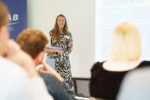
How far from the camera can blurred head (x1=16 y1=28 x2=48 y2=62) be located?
151 cm

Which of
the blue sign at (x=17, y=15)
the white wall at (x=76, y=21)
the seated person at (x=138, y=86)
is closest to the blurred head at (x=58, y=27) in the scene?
the white wall at (x=76, y=21)

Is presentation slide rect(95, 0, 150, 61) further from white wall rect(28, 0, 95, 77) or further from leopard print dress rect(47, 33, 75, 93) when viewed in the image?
leopard print dress rect(47, 33, 75, 93)

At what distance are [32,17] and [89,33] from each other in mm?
1242

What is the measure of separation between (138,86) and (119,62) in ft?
0.66

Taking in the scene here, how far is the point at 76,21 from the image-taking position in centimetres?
550

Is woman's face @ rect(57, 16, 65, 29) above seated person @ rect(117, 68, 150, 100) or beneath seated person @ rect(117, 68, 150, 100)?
above

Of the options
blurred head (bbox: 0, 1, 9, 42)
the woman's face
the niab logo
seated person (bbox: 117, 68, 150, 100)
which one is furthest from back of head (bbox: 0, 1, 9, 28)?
the niab logo

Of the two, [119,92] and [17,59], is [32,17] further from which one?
[17,59]

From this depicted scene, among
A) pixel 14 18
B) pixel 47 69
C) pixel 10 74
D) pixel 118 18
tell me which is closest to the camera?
pixel 10 74

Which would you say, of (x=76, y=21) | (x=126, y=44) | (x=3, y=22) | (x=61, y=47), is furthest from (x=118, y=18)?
(x=3, y=22)

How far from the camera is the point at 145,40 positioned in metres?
5.11

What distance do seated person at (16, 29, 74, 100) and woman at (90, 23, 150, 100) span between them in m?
0.22

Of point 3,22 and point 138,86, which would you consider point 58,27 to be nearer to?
point 138,86

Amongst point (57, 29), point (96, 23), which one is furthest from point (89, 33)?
point (57, 29)
